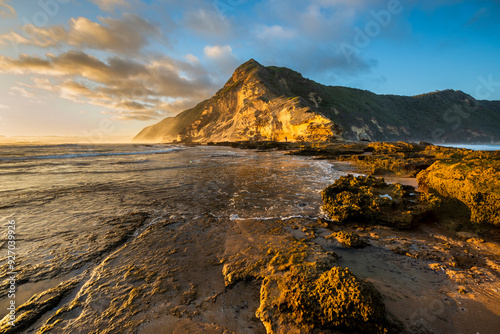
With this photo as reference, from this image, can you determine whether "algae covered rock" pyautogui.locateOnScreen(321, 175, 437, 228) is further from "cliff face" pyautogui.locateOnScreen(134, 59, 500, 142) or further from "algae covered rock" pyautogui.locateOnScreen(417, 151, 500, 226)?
"cliff face" pyautogui.locateOnScreen(134, 59, 500, 142)

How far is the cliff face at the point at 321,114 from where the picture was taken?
153 feet

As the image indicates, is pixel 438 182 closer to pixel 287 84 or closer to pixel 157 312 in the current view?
pixel 157 312

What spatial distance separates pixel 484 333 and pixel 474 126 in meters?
142

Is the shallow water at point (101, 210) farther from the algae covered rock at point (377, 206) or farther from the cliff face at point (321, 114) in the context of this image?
the cliff face at point (321, 114)

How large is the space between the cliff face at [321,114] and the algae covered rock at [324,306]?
37.6m

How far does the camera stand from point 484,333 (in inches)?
73.0

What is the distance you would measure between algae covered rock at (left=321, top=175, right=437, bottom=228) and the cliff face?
33713mm

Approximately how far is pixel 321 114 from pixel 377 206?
131ft

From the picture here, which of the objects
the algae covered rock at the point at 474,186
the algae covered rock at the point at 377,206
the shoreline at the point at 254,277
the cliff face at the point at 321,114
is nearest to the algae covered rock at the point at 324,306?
the shoreline at the point at 254,277

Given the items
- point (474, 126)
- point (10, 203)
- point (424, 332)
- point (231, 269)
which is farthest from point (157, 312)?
point (474, 126)

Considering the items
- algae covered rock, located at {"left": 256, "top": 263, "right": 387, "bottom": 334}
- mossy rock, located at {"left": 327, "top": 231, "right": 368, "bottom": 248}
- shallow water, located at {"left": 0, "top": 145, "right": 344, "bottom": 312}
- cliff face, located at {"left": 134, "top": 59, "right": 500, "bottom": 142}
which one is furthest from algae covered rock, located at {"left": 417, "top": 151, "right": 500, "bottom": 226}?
cliff face, located at {"left": 134, "top": 59, "right": 500, "bottom": 142}

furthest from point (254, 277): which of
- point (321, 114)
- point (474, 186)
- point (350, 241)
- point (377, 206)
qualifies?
point (321, 114)

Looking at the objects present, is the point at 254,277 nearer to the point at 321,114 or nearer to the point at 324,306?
the point at 324,306

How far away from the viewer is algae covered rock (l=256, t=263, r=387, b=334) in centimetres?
183
